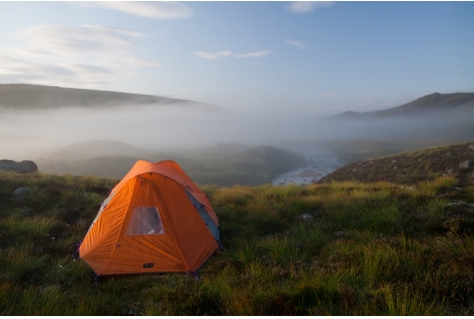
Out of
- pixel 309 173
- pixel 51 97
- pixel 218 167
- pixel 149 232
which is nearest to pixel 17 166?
pixel 149 232

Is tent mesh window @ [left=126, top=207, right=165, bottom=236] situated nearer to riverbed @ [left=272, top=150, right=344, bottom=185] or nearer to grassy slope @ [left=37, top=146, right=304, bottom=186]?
riverbed @ [left=272, top=150, right=344, bottom=185]

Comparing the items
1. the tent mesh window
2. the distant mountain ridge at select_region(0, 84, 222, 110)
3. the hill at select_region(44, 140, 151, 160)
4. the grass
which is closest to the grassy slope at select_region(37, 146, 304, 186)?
the hill at select_region(44, 140, 151, 160)

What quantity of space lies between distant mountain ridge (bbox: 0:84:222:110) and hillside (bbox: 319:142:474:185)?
10574cm

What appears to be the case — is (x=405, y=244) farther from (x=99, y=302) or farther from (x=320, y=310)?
(x=99, y=302)

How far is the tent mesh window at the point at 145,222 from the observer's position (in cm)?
715

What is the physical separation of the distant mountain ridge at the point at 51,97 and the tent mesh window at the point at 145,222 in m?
110

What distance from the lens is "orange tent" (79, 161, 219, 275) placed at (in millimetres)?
6773

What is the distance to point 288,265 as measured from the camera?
5.50 m

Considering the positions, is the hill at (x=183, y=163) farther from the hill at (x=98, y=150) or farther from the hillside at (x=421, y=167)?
the hillside at (x=421, y=167)

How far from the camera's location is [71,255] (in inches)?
275

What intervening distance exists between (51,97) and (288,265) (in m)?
120

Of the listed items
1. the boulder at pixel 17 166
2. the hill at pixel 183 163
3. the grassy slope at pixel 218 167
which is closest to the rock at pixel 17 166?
the boulder at pixel 17 166

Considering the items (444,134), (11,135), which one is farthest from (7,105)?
(444,134)

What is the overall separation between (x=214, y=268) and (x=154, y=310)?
96.0 inches
